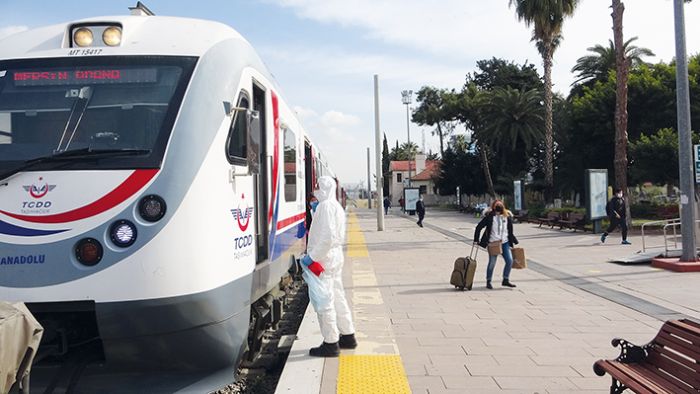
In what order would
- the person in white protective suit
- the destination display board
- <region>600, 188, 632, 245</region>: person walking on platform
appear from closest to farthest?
the destination display board → the person in white protective suit → <region>600, 188, 632, 245</region>: person walking on platform

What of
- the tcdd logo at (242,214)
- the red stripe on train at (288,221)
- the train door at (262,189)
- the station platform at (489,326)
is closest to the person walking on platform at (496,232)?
the station platform at (489,326)

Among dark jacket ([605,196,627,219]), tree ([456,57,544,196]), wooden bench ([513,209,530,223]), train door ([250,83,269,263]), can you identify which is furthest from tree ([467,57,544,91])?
train door ([250,83,269,263])

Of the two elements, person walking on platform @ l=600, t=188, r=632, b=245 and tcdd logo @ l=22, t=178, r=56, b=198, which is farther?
person walking on platform @ l=600, t=188, r=632, b=245

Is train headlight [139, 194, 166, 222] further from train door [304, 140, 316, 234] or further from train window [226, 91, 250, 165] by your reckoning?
train door [304, 140, 316, 234]

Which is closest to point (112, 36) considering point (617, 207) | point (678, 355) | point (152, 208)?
point (152, 208)

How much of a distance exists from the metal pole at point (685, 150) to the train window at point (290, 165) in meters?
8.47

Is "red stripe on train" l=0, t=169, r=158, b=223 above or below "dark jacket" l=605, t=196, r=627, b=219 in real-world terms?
above

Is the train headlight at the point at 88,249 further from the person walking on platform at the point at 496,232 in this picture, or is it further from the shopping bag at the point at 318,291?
the person walking on platform at the point at 496,232

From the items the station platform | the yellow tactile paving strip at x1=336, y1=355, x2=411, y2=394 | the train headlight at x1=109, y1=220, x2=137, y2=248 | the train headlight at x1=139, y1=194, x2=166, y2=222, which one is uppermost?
the train headlight at x1=139, y1=194, x2=166, y2=222

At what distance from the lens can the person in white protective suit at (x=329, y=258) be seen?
5.50 meters

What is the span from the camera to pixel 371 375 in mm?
5191

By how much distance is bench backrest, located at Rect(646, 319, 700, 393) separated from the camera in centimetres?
375

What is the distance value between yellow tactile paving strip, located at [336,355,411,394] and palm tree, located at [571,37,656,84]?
4535 centimetres

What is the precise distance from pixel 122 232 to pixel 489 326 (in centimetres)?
486
